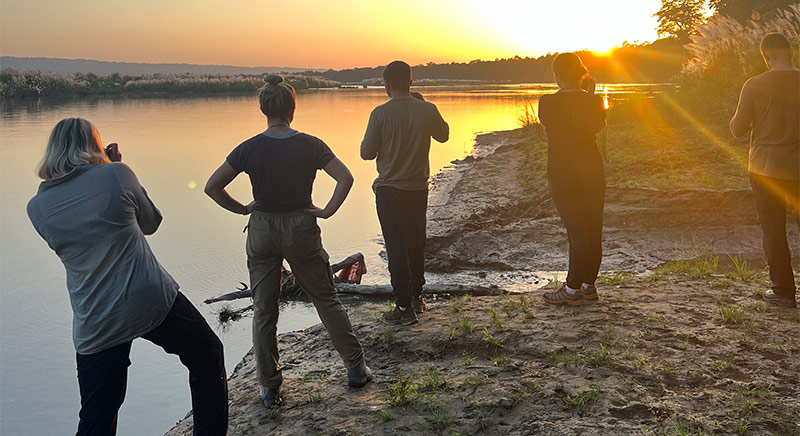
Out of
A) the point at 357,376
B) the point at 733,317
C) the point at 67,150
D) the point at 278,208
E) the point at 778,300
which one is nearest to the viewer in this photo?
the point at 67,150

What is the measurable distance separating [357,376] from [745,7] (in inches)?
1074

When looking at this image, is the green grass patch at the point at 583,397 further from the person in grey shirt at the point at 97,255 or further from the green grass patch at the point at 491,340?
the person in grey shirt at the point at 97,255

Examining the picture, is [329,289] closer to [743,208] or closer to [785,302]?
[785,302]

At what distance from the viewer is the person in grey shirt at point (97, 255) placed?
112 inches

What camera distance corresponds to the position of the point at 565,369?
3896mm

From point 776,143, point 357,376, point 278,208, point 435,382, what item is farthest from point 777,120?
point 278,208

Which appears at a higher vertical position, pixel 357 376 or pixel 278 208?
pixel 278 208

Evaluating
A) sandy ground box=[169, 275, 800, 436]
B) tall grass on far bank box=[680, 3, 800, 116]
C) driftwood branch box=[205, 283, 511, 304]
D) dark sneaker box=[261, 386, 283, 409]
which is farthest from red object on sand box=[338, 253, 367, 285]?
tall grass on far bank box=[680, 3, 800, 116]

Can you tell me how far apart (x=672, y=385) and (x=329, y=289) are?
2.13 metres

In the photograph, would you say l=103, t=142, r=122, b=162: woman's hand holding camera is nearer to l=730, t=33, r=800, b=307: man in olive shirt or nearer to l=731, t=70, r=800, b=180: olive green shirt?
l=731, t=70, r=800, b=180: olive green shirt

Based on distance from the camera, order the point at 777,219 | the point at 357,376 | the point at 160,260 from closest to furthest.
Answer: the point at 357,376 < the point at 777,219 < the point at 160,260

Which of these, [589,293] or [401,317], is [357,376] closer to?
[401,317]

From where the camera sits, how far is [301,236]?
11.9 ft

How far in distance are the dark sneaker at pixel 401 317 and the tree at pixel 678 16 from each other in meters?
43.4
